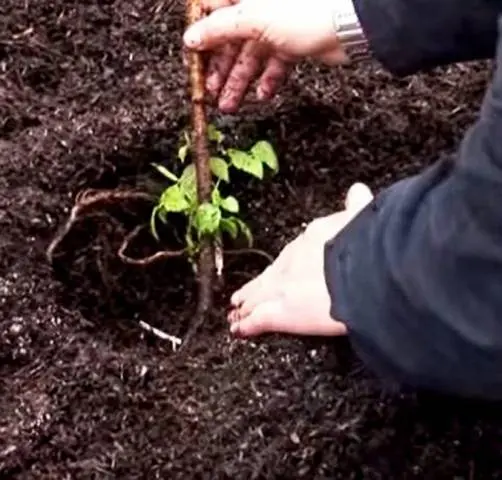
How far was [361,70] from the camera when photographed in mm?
1847

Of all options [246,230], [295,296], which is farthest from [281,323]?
[246,230]

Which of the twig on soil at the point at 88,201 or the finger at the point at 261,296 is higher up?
the finger at the point at 261,296

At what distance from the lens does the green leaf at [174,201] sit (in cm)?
161

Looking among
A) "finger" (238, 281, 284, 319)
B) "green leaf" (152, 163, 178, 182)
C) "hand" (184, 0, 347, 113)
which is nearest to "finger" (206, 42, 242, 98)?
"hand" (184, 0, 347, 113)

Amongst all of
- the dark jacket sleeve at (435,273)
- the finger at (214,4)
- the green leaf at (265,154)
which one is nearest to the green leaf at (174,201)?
the green leaf at (265,154)

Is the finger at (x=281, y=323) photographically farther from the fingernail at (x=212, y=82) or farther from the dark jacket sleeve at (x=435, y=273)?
the fingernail at (x=212, y=82)

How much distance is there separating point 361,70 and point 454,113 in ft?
0.47

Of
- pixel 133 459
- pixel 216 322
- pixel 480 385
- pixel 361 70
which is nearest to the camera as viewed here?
pixel 480 385

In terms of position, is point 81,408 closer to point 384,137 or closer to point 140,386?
point 140,386

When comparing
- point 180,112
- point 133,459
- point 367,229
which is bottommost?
point 133,459

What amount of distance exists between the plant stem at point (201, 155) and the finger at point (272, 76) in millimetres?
72

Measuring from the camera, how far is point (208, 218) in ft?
5.19

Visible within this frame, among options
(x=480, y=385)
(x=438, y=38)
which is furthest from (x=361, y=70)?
(x=480, y=385)

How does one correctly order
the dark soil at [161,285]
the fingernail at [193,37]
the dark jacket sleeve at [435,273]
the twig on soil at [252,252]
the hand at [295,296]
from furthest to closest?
1. the twig on soil at [252,252]
2. the fingernail at [193,37]
3. the dark soil at [161,285]
4. the hand at [295,296]
5. the dark jacket sleeve at [435,273]
